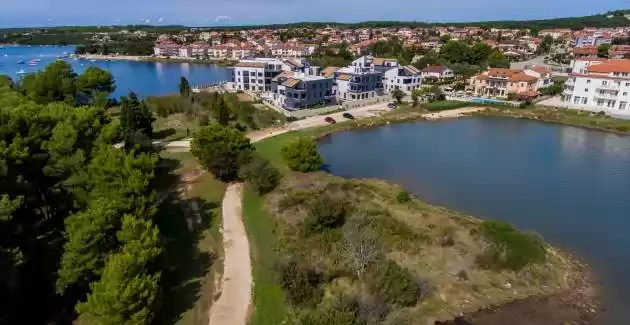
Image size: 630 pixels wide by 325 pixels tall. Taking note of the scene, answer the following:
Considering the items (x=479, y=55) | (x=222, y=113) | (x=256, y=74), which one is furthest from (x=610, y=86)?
Result: (x=256, y=74)

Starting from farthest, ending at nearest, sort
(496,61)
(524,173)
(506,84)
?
(496,61), (506,84), (524,173)

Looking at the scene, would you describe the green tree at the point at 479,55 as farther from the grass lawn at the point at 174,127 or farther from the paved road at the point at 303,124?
the grass lawn at the point at 174,127

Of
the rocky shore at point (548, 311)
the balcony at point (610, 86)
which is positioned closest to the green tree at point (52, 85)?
the rocky shore at point (548, 311)

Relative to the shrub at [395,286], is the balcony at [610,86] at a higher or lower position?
higher

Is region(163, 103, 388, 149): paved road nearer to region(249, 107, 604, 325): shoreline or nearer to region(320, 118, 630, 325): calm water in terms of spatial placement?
region(320, 118, 630, 325): calm water

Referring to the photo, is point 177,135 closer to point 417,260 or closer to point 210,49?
point 417,260

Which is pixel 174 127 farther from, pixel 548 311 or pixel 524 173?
pixel 548 311
